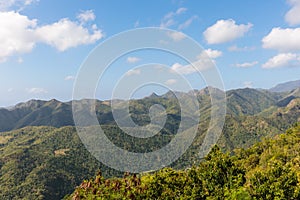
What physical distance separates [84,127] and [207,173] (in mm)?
16708

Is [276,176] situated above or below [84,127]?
below

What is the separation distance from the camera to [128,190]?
1238 inches

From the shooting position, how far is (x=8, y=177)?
192875 mm

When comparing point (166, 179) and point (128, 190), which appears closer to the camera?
point (128, 190)

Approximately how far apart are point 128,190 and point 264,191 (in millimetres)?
14041

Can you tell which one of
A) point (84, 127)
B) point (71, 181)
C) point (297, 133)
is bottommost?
point (71, 181)

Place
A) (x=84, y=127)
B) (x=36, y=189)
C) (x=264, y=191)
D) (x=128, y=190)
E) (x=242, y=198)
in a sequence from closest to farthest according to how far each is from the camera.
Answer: (x=84, y=127), (x=242, y=198), (x=264, y=191), (x=128, y=190), (x=36, y=189)

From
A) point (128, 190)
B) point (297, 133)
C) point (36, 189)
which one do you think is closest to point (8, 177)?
point (36, 189)

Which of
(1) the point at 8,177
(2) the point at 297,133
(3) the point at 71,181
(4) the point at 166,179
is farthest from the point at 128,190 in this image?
(1) the point at 8,177

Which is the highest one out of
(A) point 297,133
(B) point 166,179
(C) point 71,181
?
(B) point 166,179

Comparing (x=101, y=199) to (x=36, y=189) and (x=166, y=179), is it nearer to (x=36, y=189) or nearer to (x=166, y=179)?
(x=166, y=179)

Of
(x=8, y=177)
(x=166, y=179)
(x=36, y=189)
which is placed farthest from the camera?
(x=8, y=177)

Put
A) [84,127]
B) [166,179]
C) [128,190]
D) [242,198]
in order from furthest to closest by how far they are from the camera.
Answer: [166,179] → [128,190] → [242,198] → [84,127]

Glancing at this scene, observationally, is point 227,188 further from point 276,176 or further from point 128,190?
point 128,190
